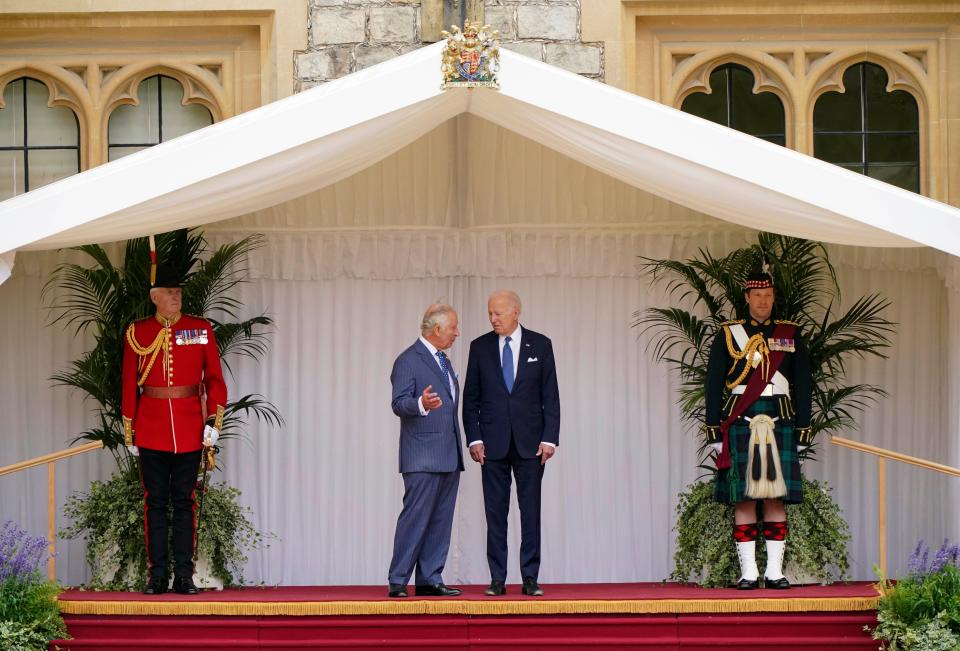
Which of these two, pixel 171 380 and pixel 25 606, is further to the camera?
pixel 171 380

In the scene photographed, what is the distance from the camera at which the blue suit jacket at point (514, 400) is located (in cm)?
732

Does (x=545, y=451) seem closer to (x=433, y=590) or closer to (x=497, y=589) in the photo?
(x=497, y=589)

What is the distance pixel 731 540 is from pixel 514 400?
1383 millimetres

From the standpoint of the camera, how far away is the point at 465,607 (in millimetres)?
6887

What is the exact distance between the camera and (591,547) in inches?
349

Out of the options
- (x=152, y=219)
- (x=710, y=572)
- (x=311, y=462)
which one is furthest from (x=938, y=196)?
(x=152, y=219)

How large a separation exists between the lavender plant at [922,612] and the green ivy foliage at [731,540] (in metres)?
0.77

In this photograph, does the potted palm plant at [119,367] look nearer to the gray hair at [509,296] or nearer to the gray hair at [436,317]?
the gray hair at [436,317]

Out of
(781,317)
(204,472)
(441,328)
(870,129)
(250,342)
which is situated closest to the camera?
(441,328)

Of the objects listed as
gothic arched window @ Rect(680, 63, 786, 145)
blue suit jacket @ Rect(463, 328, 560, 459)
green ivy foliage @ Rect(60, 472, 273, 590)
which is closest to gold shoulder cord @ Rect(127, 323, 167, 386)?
green ivy foliage @ Rect(60, 472, 273, 590)

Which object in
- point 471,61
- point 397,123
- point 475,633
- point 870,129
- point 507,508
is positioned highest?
point 870,129

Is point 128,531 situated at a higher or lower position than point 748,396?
lower

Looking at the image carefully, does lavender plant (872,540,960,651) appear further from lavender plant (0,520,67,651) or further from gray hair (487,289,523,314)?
lavender plant (0,520,67,651)

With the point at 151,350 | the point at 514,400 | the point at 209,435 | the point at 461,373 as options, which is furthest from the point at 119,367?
the point at 514,400
